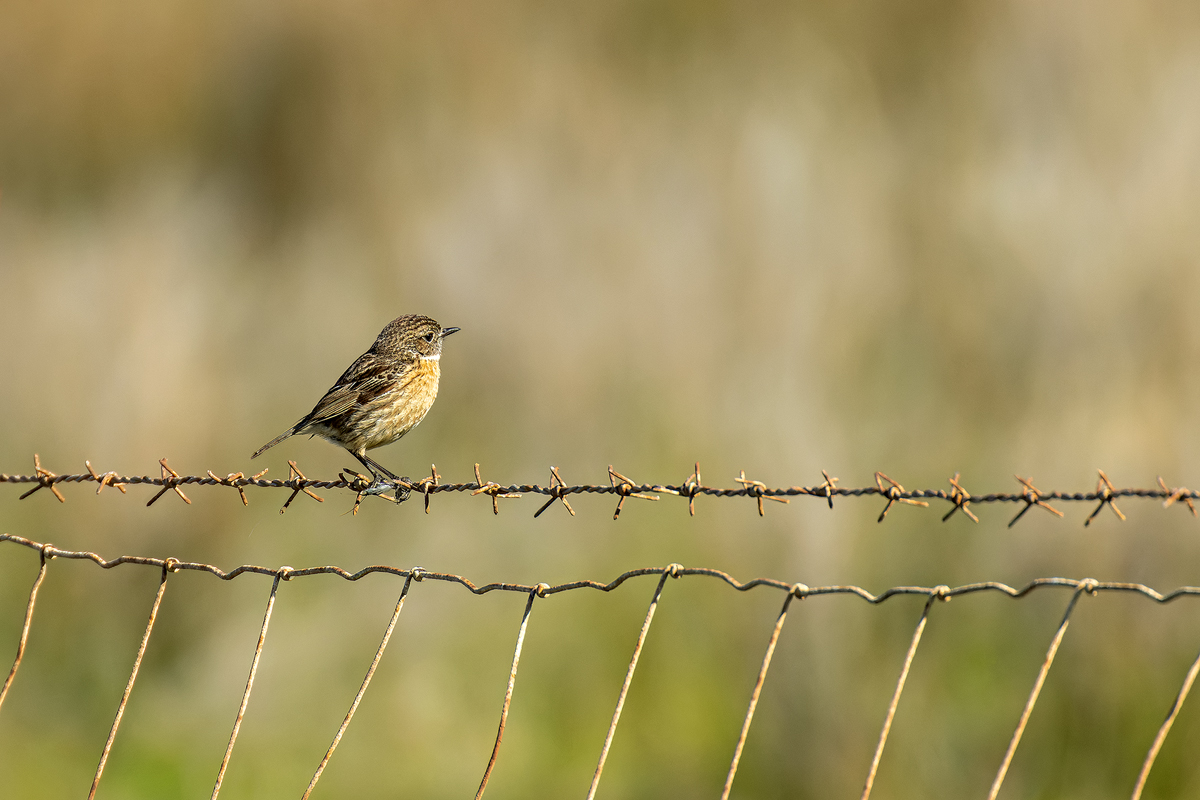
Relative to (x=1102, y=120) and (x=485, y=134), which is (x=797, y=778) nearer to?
(x=1102, y=120)

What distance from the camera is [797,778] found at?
8711 millimetres

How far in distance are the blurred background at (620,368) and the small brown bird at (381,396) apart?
4116 millimetres

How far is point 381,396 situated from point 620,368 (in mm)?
6639

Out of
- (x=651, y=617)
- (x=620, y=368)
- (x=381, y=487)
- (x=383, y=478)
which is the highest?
(x=620, y=368)

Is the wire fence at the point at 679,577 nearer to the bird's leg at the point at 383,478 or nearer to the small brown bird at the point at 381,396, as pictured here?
the bird's leg at the point at 383,478

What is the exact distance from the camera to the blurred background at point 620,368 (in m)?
8.94

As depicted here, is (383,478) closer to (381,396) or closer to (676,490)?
(381,396)

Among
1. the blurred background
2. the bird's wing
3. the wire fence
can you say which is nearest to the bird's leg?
the wire fence

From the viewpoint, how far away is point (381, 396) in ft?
19.2

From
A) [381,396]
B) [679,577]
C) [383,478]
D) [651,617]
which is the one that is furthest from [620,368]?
[651,617]

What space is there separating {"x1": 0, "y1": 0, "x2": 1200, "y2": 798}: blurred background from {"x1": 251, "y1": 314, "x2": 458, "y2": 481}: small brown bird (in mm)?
4116

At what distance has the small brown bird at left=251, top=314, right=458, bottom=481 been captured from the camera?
5.83m

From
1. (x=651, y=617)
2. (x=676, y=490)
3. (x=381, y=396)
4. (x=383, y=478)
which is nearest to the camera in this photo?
(x=651, y=617)

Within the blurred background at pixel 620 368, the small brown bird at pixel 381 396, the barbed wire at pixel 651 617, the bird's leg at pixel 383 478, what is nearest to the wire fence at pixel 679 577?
the barbed wire at pixel 651 617
